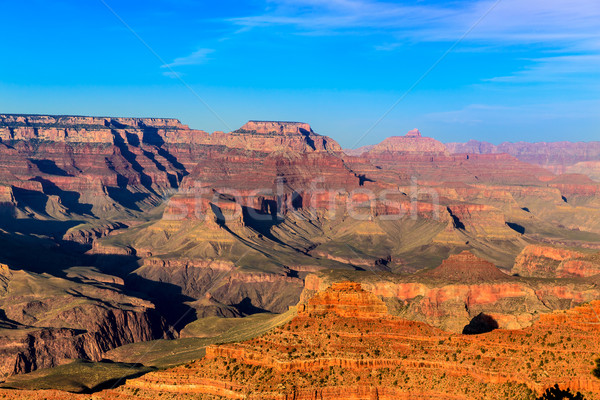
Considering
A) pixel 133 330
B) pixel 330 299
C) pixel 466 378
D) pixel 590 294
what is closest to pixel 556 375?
pixel 466 378

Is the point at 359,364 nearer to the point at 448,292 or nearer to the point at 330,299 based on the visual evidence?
the point at 330,299

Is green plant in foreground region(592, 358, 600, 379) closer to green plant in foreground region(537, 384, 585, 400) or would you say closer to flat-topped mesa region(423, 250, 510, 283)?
green plant in foreground region(537, 384, 585, 400)

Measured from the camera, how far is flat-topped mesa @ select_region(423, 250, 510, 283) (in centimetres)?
15638

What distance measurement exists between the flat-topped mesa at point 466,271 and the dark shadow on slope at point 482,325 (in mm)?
61688

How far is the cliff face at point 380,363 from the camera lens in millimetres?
59281

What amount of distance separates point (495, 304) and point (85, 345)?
317 feet

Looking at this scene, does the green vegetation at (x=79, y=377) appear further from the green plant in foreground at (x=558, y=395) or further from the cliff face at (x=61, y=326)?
the green plant in foreground at (x=558, y=395)

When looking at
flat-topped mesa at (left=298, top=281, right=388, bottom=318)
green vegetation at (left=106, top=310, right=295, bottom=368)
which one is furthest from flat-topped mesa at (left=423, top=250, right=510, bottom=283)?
flat-topped mesa at (left=298, top=281, right=388, bottom=318)

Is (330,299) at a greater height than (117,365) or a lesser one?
greater

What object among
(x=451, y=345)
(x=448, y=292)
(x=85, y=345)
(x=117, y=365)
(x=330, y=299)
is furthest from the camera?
(x=85, y=345)

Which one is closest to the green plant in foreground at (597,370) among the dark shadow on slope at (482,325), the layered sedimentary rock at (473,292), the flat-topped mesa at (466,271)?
the dark shadow on slope at (482,325)

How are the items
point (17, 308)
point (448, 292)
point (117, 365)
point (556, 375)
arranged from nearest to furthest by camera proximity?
point (556, 375) < point (117, 365) < point (448, 292) < point (17, 308)

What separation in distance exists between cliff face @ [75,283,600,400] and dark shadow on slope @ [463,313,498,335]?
2223 cm

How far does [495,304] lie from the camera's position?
148750mm
